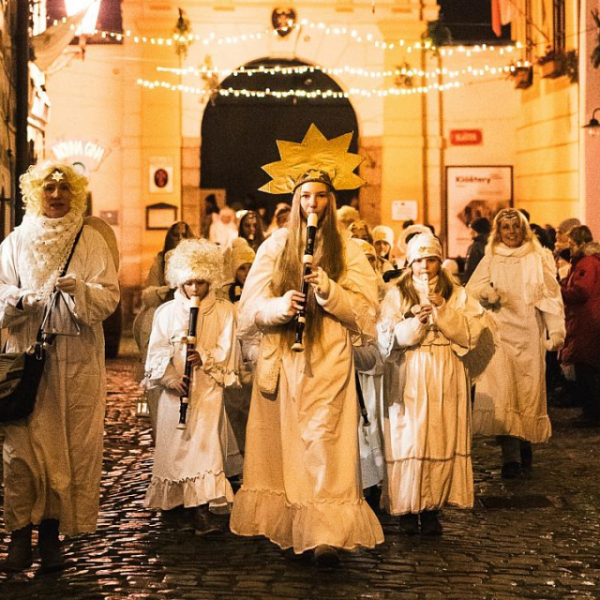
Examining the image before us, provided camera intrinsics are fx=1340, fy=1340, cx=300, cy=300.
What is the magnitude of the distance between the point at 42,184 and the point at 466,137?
783 inches

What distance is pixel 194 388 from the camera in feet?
27.4

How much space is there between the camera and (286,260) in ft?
24.6

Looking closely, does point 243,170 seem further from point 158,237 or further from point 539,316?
point 539,316

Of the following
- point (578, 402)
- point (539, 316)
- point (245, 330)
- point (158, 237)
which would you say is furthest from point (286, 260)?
point (158, 237)

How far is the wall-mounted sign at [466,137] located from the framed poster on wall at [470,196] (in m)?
0.83

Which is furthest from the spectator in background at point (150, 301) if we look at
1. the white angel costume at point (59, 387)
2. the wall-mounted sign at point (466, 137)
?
the wall-mounted sign at point (466, 137)

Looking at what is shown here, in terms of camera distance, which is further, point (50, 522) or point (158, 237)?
point (158, 237)

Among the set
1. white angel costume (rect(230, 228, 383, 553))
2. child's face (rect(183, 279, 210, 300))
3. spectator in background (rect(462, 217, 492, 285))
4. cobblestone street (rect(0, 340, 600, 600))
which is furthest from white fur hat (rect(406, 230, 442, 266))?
spectator in background (rect(462, 217, 492, 285))

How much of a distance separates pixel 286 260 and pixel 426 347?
50.5 inches

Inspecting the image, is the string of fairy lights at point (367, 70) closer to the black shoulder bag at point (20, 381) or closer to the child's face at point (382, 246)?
the child's face at point (382, 246)

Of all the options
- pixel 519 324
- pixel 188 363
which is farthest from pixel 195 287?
pixel 519 324

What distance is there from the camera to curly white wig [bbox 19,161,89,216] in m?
7.43

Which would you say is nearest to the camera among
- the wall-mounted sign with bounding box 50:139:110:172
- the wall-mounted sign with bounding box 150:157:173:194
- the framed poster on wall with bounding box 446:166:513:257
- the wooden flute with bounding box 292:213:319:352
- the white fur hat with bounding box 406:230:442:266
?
the wooden flute with bounding box 292:213:319:352

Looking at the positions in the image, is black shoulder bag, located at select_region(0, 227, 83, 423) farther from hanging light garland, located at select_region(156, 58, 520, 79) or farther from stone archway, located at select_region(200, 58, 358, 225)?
stone archway, located at select_region(200, 58, 358, 225)
